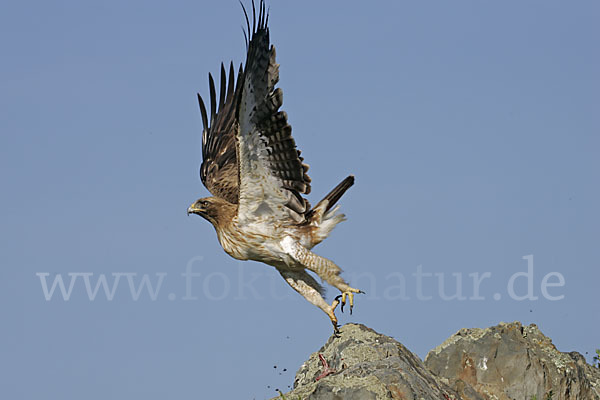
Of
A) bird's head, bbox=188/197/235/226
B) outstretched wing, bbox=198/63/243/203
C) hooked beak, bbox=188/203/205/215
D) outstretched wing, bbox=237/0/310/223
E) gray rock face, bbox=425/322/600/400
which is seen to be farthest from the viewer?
outstretched wing, bbox=198/63/243/203

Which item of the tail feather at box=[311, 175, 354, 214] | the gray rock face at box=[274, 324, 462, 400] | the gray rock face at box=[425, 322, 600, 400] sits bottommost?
the gray rock face at box=[274, 324, 462, 400]

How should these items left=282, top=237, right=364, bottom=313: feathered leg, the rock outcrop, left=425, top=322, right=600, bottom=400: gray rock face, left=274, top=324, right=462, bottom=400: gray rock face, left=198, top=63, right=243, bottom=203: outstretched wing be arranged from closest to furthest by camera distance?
left=274, top=324, right=462, bottom=400: gray rock face, the rock outcrop, left=425, top=322, right=600, bottom=400: gray rock face, left=282, top=237, right=364, bottom=313: feathered leg, left=198, top=63, right=243, bottom=203: outstretched wing

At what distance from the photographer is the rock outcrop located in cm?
730

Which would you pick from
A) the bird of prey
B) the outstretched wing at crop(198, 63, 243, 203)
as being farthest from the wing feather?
the outstretched wing at crop(198, 63, 243, 203)

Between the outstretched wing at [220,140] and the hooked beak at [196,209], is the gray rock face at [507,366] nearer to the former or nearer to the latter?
the hooked beak at [196,209]

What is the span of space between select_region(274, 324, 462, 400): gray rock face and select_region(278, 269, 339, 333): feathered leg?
2.92 ft

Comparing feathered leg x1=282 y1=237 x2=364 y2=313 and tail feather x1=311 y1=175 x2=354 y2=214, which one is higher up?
tail feather x1=311 y1=175 x2=354 y2=214

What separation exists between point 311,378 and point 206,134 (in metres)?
5.34

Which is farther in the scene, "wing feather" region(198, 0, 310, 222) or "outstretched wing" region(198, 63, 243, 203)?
"outstretched wing" region(198, 63, 243, 203)

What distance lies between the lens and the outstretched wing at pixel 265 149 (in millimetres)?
8391

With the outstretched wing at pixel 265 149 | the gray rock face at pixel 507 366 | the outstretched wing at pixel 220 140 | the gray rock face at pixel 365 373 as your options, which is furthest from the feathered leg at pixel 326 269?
the outstretched wing at pixel 220 140

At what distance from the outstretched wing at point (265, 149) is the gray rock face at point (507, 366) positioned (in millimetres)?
2280

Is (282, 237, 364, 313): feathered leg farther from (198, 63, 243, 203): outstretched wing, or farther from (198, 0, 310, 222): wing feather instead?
(198, 63, 243, 203): outstretched wing

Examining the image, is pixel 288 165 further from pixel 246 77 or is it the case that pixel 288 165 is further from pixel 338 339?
pixel 338 339
